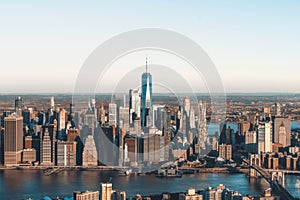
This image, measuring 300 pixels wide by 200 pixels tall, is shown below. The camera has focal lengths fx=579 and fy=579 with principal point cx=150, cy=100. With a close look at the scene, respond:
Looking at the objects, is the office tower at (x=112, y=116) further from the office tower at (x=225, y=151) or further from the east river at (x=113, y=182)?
the office tower at (x=225, y=151)

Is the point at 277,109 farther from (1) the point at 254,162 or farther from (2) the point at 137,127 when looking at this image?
(2) the point at 137,127

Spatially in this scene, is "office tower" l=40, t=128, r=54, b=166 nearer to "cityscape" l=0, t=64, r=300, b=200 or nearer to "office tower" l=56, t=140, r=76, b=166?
"cityscape" l=0, t=64, r=300, b=200

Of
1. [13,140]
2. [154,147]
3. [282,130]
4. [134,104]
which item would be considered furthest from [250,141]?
[134,104]

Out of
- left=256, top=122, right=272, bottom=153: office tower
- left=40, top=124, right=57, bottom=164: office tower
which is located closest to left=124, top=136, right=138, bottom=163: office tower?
left=40, top=124, right=57, bottom=164: office tower

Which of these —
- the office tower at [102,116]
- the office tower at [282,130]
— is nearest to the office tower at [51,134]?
the office tower at [102,116]

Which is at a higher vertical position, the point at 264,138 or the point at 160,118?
the point at 160,118

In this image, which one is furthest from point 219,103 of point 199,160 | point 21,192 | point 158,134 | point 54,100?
point 54,100

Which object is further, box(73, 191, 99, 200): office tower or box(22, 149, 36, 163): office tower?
box(22, 149, 36, 163): office tower
